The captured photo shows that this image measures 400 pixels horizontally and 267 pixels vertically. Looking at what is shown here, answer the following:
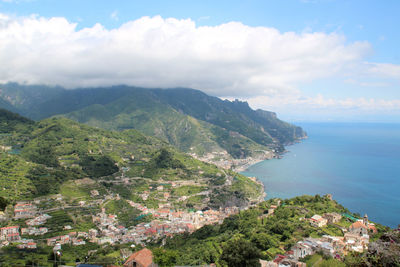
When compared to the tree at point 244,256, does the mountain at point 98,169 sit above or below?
below

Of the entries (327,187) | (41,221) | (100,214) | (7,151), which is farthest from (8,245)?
(327,187)

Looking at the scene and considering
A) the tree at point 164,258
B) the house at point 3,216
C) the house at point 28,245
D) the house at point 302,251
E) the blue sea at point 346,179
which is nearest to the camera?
the house at point 302,251

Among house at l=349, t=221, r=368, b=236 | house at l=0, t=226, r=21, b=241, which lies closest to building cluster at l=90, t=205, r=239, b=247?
house at l=0, t=226, r=21, b=241

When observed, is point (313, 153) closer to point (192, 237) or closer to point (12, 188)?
point (192, 237)

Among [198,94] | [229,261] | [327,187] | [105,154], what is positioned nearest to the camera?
[229,261]

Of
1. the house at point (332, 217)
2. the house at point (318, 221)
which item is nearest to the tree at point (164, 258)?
the house at point (318, 221)

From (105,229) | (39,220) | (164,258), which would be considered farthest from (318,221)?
(39,220)

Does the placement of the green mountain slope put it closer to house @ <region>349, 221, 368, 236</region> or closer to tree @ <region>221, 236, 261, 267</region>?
house @ <region>349, 221, 368, 236</region>

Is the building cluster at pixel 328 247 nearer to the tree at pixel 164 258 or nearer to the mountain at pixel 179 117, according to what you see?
the tree at pixel 164 258
